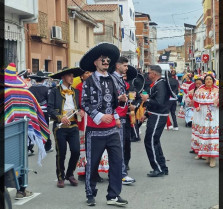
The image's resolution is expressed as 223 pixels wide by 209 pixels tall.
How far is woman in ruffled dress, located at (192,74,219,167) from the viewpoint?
8828mm

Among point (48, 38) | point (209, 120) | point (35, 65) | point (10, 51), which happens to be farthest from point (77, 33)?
point (209, 120)

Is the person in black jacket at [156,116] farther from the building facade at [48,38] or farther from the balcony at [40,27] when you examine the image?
the balcony at [40,27]

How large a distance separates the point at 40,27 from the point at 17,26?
253cm

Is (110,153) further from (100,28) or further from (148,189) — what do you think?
(100,28)

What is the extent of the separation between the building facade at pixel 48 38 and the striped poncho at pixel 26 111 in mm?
15752

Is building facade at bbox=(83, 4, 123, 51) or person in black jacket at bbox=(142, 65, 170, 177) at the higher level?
building facade at bbox=(83, 4, 123, 51)

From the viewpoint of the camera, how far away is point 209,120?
8961mm

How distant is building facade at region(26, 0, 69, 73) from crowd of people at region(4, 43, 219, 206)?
13.9m

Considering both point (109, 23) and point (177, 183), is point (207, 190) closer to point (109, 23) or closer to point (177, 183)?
point (177, 183)

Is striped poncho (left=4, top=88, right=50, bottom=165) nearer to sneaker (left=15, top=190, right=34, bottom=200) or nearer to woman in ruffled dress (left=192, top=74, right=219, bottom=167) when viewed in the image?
sneaker (left=15, top=190, right=34, bottom=200)

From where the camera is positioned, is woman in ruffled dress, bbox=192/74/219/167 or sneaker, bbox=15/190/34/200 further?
woman in ruffled dress, bbox=192/74/219/167

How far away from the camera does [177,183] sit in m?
7.43

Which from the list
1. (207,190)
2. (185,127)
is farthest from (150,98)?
(185,127)

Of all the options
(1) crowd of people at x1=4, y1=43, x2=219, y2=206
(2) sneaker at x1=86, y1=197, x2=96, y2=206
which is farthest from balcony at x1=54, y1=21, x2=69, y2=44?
(2) sneaker at x1=86, y1=197, x2=96, y2=206
